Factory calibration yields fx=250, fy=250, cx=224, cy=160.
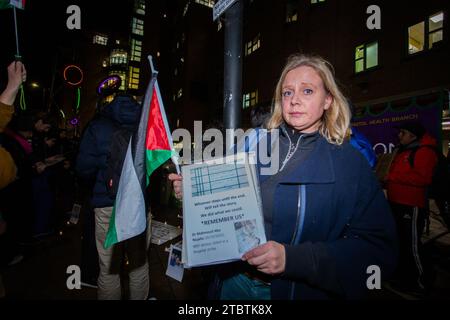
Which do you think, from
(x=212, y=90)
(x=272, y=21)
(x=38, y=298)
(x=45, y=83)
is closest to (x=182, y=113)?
(x=212, y=90)

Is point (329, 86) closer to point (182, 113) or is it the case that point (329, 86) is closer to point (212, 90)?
point (212, 90)

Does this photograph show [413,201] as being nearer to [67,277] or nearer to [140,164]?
[140,164]

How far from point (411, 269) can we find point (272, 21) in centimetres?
1791

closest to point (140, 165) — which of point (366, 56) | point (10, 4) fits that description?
point (10, 4)

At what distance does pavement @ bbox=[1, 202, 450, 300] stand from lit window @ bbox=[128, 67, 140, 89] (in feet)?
171

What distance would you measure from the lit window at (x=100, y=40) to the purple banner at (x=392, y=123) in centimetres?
6538

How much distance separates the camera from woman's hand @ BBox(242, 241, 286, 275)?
125cm

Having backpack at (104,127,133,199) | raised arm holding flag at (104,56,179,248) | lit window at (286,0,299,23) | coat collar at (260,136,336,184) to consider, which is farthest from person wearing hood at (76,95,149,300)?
lit window at (286,0,299,23)

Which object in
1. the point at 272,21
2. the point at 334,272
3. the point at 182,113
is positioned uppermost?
the point at 272,21

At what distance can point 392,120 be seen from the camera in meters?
8.24

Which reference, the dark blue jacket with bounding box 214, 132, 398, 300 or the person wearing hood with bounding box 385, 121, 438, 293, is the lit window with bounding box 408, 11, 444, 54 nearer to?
the person wearing hood with bounding box 385, 121, 438, 293

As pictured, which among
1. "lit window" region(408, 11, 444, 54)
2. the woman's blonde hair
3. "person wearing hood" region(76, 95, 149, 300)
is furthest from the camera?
"lit window" region(408, 11, 444, 54)

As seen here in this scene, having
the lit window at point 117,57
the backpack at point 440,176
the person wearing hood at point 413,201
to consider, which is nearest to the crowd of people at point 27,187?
the person wearing hood at point 413,201
